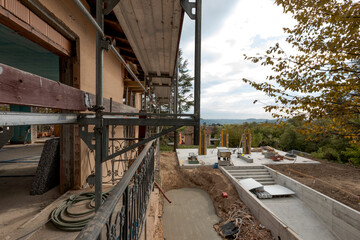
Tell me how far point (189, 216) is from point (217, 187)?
3012 millimetres

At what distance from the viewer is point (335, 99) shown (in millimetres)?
3824

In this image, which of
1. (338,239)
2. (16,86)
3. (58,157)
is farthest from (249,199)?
(16,86)

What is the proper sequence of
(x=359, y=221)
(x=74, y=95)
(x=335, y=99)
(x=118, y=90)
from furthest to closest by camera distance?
(x=359, y=221), (x=118, y=90), (x=335, y=99), (x=74, y=95)

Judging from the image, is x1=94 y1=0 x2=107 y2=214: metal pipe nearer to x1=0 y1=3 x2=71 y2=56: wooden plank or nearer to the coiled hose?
the coiled hose

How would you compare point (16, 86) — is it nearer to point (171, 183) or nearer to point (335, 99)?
point (335, 99)

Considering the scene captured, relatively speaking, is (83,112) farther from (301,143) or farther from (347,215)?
(301,143)

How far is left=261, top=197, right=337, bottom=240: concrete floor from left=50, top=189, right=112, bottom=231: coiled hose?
9.33 m

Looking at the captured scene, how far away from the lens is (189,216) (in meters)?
9.37

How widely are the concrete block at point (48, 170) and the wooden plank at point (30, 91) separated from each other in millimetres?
2467

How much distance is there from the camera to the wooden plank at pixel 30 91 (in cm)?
88

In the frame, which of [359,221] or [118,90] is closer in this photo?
[118,90]

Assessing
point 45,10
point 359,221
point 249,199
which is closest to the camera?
point 45,10

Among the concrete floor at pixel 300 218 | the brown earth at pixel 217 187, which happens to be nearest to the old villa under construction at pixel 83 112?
the brown earth at pixel 217 187

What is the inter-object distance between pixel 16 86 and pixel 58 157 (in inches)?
122
